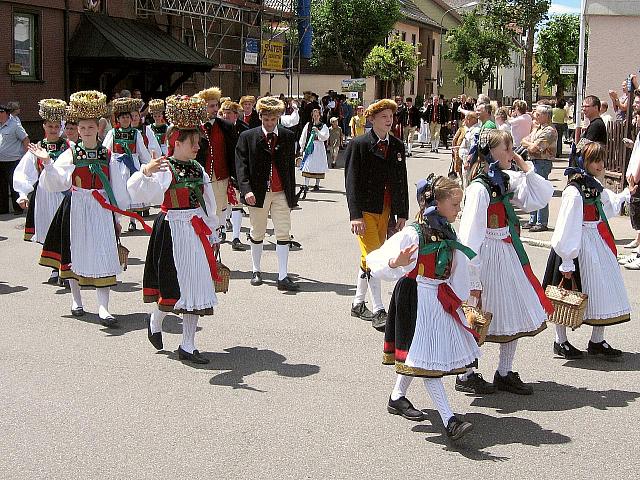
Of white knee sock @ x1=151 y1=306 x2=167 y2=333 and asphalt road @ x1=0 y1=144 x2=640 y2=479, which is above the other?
white knee sock @ x1=151 y1=306 x2=167 y2=333

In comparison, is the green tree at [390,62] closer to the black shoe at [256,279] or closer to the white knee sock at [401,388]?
the black shoe at [256,279]

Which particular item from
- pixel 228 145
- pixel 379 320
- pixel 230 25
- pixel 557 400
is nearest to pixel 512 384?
pixel 557 400

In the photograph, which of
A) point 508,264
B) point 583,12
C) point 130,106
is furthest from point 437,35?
point 508,264

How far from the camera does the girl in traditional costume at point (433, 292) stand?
5.66m

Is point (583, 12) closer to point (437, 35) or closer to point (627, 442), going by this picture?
point (627, 442)

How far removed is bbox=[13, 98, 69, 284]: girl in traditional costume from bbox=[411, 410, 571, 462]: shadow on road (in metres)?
5.15

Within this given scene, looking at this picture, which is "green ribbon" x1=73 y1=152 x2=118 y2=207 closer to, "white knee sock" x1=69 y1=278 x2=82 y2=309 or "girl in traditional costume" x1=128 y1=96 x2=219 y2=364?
"white knee sock" x1=69 y1=278 x2=82 y2=309

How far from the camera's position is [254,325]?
855cm

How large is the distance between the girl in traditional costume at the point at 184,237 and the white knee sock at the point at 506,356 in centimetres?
219

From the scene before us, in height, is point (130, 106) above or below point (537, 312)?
above

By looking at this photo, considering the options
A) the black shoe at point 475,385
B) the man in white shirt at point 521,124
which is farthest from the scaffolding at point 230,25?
the black shoe at point 475,385

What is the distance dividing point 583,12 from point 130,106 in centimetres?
1740

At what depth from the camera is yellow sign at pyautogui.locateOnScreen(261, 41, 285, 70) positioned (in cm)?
3366

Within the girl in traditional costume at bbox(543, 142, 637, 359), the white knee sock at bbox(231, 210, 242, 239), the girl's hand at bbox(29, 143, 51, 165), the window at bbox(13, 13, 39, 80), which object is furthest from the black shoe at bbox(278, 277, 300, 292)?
the window at bbox(13, 13, 39, 80)
